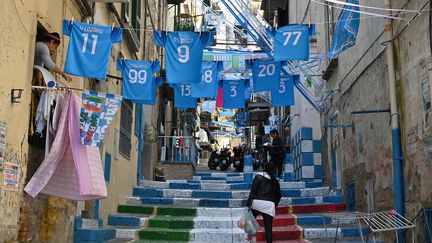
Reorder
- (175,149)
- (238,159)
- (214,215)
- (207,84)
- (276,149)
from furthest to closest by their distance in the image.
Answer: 1. (238,159)
2. (175,149)
3. (276,149)
4. (207,84)
5. (214,215)

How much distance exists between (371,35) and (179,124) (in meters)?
16.0

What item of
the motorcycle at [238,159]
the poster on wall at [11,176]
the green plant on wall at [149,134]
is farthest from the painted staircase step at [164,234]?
the motorcycle at [238,159]

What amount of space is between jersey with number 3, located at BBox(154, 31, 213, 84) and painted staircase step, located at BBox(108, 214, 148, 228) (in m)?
3.40

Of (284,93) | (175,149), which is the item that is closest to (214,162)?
(175,149)

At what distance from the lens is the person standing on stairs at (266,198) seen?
8516 millimetres

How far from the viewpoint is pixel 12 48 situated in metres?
6.00

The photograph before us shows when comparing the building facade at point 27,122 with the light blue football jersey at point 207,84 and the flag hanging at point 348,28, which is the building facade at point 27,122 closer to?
the light blue football jersey at point 207,84

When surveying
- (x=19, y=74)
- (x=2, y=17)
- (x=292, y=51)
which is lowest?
(x=19, y=74)

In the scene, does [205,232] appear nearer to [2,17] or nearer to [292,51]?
[292,51]

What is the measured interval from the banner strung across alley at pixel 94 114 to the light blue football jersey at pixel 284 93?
693 cm

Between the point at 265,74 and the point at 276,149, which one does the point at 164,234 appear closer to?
the point at 265,74

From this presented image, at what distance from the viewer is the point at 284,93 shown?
42.7ft

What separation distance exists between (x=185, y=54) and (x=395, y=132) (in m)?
3.88

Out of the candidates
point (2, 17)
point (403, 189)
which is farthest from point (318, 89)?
point (2, 17)
